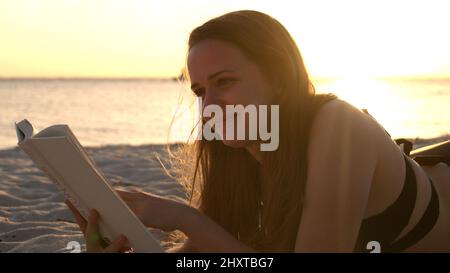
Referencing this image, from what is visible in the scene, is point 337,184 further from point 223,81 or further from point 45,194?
point 45,194

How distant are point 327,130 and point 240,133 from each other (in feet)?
1.42

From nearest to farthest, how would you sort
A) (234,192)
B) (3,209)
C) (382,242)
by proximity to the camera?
(382,242) → (234,192) → (3,209)

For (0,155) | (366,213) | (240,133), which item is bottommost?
(0,155)

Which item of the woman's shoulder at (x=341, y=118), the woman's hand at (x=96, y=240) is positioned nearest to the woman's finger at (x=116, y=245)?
the woman's hand at (x=96, y=240)

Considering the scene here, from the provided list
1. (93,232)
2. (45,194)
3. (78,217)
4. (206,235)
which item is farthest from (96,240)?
(45,194)

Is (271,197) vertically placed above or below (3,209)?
above

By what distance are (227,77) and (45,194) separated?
3.55 metres

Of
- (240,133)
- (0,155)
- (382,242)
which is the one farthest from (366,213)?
(0,155)

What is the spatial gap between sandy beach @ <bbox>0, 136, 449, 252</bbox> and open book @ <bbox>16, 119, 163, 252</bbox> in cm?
162

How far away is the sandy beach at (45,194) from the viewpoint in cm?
374

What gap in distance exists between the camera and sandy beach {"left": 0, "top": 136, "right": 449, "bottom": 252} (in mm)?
3740

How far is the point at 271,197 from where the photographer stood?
2.29m

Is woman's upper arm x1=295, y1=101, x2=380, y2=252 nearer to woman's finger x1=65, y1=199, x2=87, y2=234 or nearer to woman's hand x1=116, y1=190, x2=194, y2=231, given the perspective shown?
woman's hand x1=116, y1=190, x2=194, y2=231
